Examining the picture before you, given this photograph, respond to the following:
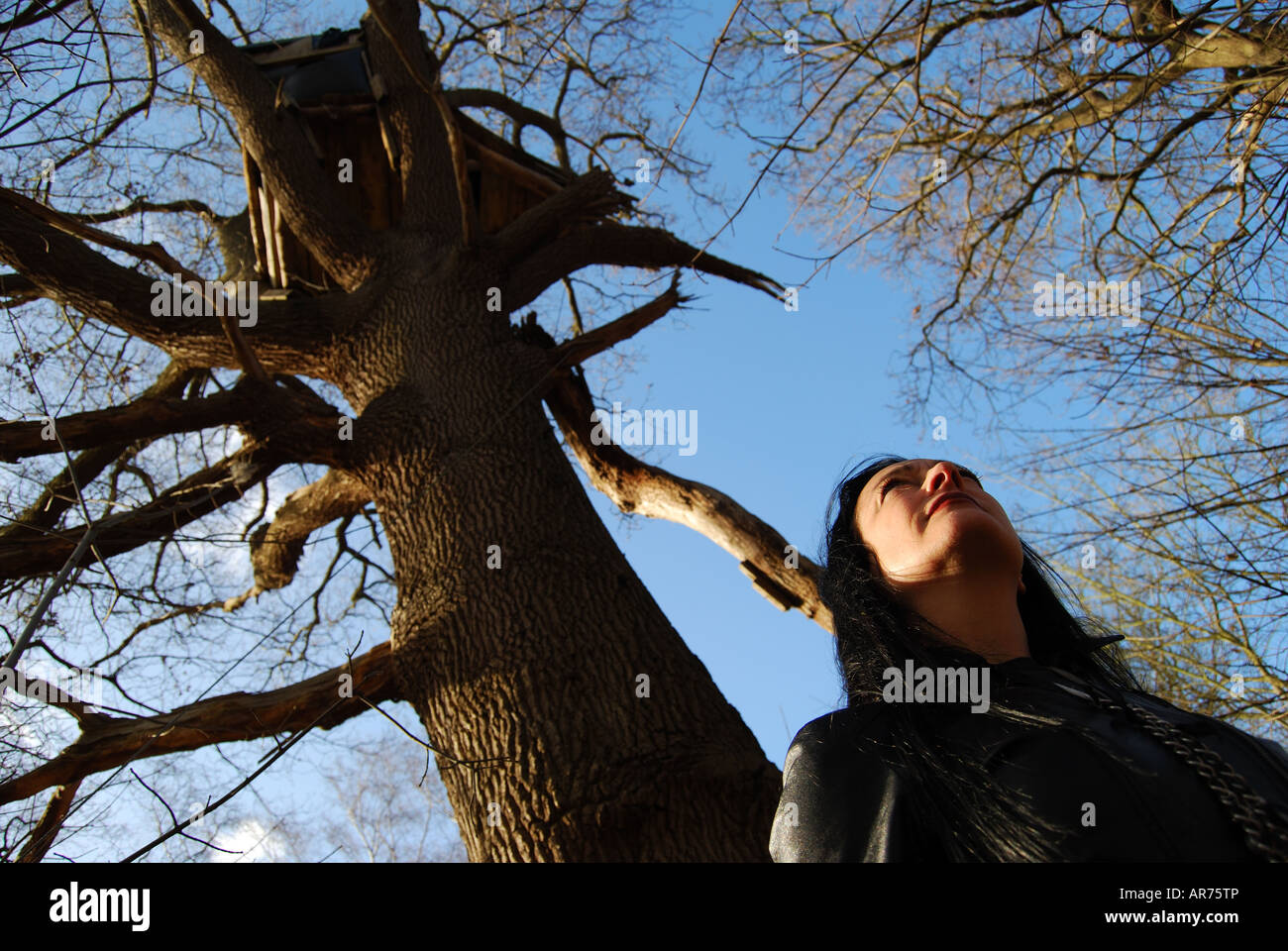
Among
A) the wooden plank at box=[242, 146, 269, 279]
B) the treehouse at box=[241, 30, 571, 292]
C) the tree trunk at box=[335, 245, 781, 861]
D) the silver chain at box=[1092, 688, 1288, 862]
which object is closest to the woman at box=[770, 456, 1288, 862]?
the silver chain at box=[1092, 688, 1288, 862]

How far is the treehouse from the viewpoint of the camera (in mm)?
5781

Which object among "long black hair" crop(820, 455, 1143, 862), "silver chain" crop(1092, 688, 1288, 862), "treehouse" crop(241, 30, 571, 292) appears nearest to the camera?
"silver chain" crop(1092, 688, 1288, 862)

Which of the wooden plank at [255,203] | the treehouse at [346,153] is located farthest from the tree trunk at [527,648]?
the wooden plank at [255,203]

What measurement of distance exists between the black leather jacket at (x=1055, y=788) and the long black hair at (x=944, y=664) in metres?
0.03

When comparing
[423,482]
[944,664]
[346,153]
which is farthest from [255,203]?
[944,664]

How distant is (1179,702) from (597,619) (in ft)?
12.9

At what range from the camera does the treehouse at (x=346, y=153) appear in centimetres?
578

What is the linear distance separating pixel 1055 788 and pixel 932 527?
0.61 metres

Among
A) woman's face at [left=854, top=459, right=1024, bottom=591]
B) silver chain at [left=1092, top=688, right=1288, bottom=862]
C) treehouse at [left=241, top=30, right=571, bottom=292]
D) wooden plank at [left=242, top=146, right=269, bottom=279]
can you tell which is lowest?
silver chain at [left=1092, top=688, right=1288, bottom=862]

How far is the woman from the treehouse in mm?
4228

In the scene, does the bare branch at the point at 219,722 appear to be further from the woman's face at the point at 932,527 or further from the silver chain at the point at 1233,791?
the silver chain at the point at 1233,791

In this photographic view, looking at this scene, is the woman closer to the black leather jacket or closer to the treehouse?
the black leather jacket
